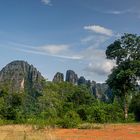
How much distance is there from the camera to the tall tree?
5906 centimetres

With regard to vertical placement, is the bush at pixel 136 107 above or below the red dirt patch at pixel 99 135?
above

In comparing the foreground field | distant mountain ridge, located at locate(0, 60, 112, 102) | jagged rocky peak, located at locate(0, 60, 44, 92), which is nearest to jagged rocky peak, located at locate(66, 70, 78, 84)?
distant mountain ridge, located at locate(0, 60, 112, 102)

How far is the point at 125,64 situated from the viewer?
197ft

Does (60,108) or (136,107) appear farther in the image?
(60,108)

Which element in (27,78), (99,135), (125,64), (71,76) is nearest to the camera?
(99,135)

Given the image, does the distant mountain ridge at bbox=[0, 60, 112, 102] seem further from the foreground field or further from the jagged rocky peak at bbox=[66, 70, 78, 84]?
the foreground field

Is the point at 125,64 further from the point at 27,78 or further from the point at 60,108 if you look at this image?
the point at 27,78

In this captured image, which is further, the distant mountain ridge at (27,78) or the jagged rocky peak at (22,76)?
the jagged rocky peak at (22,76)

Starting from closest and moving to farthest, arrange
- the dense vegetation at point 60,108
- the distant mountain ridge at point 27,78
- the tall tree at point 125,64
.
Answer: the dense vegetation at point 60,108 → the tall tree at point 125,64 → the distant mountain ridge at point 27,78

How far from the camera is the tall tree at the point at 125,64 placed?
59.1m

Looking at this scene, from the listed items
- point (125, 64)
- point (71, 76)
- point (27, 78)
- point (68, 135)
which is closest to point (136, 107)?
point (125, 64)

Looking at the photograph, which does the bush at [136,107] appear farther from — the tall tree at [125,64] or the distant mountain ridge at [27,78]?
the distant mountain ridge at [27,78]

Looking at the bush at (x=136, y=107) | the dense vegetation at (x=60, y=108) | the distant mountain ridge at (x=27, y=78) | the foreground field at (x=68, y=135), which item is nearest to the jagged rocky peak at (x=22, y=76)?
the distant mountain ridge at (x=27, y=78)

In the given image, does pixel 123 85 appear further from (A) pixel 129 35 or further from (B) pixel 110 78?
(A) pixel 129 35
